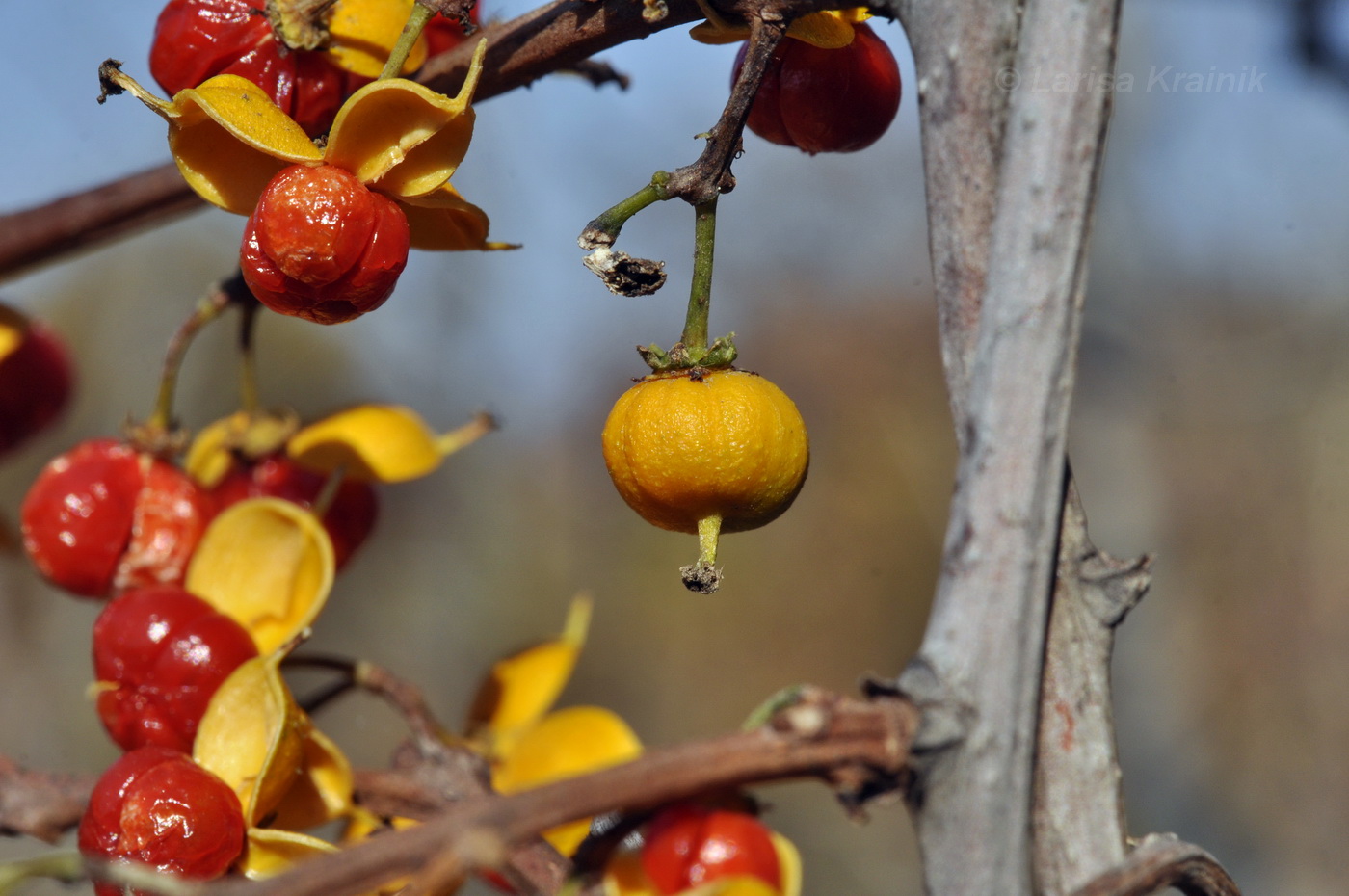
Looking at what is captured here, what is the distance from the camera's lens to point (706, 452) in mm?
654

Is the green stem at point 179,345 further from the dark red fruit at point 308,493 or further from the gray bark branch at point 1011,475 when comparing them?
the gray bark branch at point 1011,475

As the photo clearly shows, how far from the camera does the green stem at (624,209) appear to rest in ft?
2.15

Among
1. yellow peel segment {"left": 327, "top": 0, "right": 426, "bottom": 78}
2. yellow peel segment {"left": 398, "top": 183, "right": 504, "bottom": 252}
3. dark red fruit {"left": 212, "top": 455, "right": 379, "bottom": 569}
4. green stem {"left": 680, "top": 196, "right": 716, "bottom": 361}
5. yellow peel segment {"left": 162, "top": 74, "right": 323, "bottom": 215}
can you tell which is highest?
yellow peel segment {"left": 327, "top": 0, "right": 426, "bottom": 78}

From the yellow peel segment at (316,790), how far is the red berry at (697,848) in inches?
16.9

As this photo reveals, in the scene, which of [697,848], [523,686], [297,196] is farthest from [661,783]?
[523,686]

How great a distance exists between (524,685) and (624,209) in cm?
73

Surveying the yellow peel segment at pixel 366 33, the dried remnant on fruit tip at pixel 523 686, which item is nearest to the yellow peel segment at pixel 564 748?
the dried remnant on fruit tip at pixel 523 686

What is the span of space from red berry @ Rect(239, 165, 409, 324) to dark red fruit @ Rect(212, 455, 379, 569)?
0.45 m

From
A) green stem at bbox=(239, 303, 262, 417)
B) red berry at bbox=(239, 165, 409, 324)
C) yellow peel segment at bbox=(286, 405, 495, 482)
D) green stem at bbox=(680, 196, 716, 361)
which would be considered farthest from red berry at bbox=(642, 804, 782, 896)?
green stem at bbox=(239, 303, 262, 417)

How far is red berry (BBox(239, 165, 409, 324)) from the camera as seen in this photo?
680mm

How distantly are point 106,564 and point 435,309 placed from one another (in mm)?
5853

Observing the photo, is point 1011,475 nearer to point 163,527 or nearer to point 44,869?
point 44,869

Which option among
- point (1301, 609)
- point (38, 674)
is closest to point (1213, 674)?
point (1301, 609)

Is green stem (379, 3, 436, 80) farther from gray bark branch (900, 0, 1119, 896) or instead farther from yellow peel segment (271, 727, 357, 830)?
yellow peel segment (271, 727, 357, 830)
